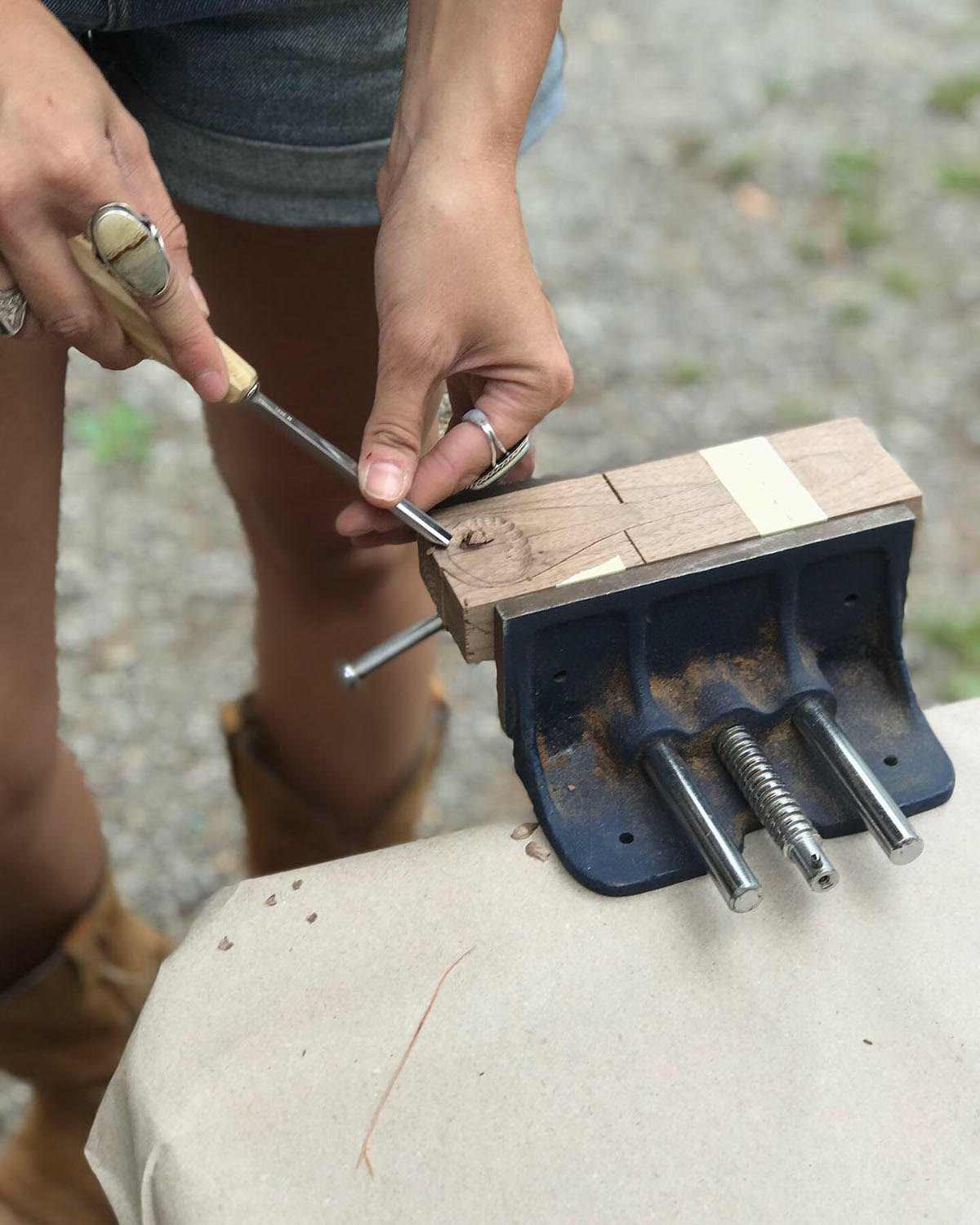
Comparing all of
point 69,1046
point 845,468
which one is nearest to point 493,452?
point 845,468

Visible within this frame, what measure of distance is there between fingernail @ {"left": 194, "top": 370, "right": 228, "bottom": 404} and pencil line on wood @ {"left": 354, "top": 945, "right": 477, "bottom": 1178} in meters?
0.37

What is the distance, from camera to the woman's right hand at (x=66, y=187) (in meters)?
0.65

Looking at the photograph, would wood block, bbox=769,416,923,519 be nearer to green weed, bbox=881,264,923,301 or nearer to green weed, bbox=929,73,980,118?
green weed, bbox=881,264,923,301

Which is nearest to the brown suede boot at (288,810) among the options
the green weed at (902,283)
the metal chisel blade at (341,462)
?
the metal chisel blade at (341,462)

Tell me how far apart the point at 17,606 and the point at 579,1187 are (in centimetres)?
60

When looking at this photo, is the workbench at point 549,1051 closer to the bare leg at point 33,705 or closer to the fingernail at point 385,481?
the fingernail at point 385,481

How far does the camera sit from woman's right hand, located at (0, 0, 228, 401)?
2.13 ft

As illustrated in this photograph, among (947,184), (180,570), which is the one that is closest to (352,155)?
(180,570)

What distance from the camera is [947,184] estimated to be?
7.66ft

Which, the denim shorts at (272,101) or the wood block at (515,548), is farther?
the denim shorts at (272,101)

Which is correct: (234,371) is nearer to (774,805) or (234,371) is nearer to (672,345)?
(774,805)

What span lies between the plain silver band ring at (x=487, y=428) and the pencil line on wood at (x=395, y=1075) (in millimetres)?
320

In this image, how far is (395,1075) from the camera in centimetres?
60

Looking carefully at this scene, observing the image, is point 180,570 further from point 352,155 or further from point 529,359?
point 529,359
